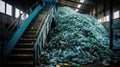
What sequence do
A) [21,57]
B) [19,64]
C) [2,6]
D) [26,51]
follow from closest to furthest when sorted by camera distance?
1. [19,64]
2. [21,57]
3. [26,51]
4. [2,6]

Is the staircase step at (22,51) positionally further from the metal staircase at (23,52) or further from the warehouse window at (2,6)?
the warehouse window at (2,6)

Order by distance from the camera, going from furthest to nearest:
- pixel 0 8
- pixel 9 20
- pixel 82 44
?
pixel 9 20 < pixel 0 8 < pixel 82 44

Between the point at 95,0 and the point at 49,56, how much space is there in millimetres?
14622

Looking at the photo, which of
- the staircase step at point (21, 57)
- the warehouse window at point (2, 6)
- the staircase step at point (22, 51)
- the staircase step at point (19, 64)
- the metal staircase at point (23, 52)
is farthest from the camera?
the warehouse window at point (2, 6)

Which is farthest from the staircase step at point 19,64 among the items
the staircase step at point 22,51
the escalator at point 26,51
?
the staircase step at point 22,51

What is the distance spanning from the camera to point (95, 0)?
2153 centimetres

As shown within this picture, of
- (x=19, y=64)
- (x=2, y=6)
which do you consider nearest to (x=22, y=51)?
(x=19, y=64)

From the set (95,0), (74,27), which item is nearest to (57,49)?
(74,27)

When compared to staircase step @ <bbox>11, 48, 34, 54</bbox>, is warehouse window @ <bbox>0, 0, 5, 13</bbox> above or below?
above

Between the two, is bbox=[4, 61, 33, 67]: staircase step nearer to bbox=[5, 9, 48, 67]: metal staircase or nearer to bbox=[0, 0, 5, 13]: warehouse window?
bbox=[5, 9, 48, 67]: metal staircase

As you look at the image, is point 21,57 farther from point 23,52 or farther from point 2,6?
point 2,6

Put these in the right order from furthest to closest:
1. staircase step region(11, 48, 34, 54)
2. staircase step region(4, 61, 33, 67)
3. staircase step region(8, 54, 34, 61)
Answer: staircase step region(11, 48, 34, 54), staircase step region(8, 54, 34, 61), staircase step region(4, 61, 33, 67)

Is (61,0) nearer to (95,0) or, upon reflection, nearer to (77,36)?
(95,0)

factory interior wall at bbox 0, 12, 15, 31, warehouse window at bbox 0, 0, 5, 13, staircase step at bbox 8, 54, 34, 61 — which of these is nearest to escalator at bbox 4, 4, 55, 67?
staircase step at bbox 8, 54, 34, 61
